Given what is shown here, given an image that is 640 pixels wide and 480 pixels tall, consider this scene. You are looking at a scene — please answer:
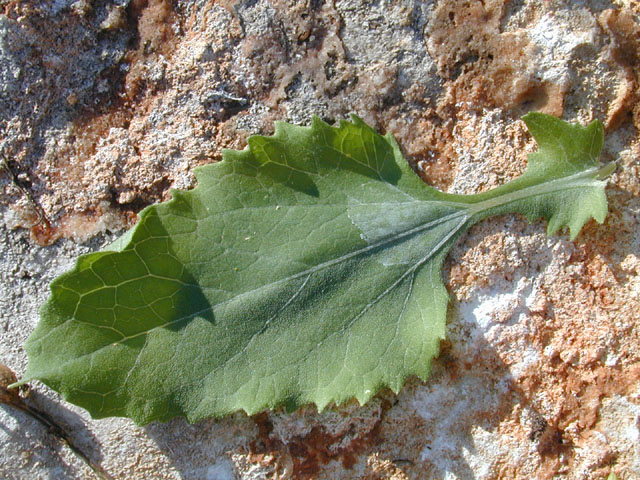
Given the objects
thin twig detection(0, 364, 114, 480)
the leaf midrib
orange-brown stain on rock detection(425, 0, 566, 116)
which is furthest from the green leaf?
thin twig detection(0, 364, 114, 480)

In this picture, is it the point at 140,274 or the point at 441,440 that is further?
the point at 441,440

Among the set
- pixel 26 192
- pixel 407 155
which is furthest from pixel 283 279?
pixel 26 192

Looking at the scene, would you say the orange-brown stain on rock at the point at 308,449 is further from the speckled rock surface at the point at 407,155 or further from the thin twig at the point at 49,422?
the thin twig at the point at 49,422

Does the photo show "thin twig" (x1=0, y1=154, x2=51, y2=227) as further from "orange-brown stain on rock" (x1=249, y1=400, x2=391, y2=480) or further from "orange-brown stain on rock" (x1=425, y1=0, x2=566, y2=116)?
"orange-brown stain on rock" (x1=425, y1=0, x2=566, y2=116)

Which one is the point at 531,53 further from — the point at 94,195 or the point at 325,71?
the point at 94,195

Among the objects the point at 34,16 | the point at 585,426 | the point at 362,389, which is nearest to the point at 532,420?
the point at 585,426

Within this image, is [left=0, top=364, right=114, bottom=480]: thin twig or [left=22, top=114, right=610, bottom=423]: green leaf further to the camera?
[left=0, top=364, right=114, bottom=480]: thin twig

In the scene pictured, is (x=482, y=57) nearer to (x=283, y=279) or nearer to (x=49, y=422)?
(x=283, y=279)
